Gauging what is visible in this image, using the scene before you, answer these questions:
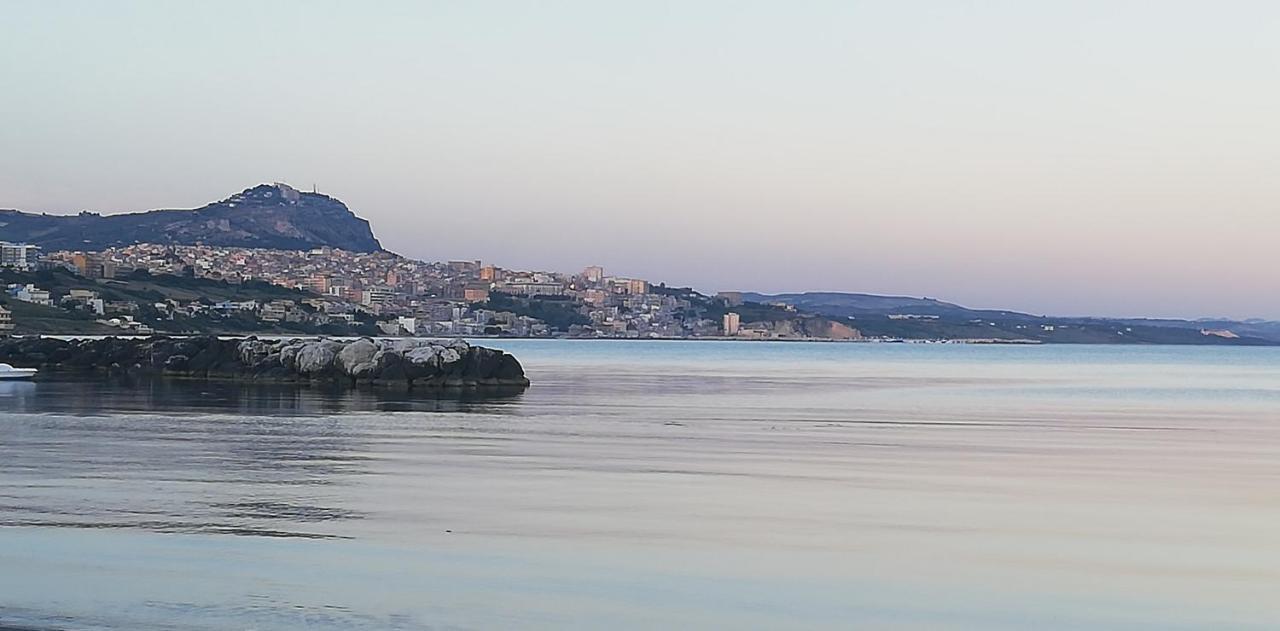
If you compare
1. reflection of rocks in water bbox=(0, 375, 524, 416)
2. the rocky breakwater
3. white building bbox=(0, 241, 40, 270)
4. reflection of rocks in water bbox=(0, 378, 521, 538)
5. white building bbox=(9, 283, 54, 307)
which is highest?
white building bbox=(0, 241, 40, 270)

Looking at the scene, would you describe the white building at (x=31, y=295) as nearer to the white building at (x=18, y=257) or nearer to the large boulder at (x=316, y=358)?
the white building at (x=18, y=257)

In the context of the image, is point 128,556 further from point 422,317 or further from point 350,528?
point 422,317

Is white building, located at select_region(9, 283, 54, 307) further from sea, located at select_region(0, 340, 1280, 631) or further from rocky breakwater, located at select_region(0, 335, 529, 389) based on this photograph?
sea, located at select_region(0, 340, 1280, 631)

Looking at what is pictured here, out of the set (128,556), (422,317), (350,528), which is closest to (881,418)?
(350,528)

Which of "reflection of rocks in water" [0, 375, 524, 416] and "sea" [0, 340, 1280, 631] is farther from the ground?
"sea" [0, 340, 1280, 631]

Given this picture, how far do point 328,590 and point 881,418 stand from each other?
22.0 m

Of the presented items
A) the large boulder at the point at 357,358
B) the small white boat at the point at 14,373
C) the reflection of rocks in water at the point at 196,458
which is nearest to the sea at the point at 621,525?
the reflection of rocks in water at the point at 196,458

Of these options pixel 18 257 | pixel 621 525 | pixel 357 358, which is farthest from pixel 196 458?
pixel 18 257

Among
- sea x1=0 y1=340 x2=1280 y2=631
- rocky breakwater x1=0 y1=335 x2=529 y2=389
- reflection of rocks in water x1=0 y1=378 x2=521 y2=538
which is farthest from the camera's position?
rocky breakwater x1=0 y1=335 x2=529 y2=389

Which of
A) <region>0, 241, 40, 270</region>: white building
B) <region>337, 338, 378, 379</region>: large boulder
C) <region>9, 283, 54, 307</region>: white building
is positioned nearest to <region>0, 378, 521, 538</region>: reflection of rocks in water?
<region>337, 338, 378, 379</region>: large boulder

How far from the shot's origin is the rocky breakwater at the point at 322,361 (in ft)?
138

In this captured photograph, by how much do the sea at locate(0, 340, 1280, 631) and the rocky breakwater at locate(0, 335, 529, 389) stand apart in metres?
14.7

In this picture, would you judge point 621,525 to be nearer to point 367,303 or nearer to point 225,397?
point 225,397

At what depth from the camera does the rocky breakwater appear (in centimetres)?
4200
